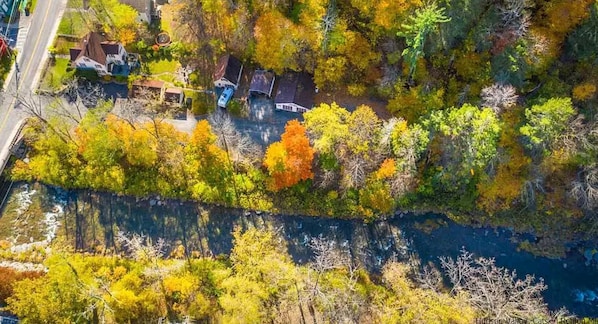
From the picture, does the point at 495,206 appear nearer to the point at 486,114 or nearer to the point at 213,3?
the point at 486,114

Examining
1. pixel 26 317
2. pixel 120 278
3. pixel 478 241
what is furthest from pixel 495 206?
pixel 26 317

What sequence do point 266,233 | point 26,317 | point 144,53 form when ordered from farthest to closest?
point 144,53 < point 266,233 < point 26,317

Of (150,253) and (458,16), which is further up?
(458,16)

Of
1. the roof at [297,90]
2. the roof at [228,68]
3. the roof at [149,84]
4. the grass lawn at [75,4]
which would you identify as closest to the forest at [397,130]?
the roof at [297,90]

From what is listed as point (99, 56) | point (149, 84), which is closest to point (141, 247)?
point (149, 84)

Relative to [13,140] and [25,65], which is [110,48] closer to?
[25,65]

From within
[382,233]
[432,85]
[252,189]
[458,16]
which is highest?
[458,16]
